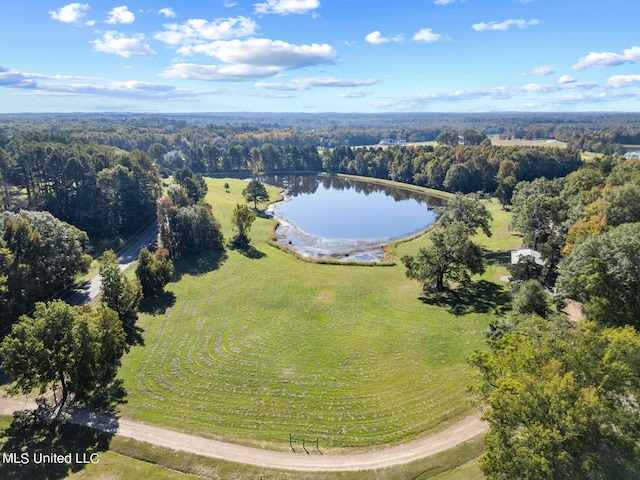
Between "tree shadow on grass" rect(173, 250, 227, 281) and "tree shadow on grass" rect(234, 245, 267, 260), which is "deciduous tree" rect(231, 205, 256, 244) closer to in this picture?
"tree shadow on grass" rect(234, 245, 267, 260)

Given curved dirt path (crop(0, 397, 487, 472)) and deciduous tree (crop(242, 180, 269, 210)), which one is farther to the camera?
deciduous tree (crop(242, 180, 269, 210))

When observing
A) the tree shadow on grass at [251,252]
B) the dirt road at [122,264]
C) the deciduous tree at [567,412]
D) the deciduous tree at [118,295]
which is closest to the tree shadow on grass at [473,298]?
the deciduous tree at [567,412]

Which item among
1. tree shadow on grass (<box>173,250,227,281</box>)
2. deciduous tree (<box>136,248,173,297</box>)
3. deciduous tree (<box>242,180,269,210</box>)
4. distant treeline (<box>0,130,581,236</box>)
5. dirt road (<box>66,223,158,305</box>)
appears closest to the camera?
dirt road (<box>66,223,158,305</box>)

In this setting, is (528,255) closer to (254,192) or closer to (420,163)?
(254,192)

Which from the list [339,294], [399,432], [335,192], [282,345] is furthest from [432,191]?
[399,432]

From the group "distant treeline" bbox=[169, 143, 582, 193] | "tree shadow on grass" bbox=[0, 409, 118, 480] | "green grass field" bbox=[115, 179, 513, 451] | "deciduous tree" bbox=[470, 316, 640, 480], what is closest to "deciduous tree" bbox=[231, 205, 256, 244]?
"green grass field" bbox=[115, 179, 513, 451]

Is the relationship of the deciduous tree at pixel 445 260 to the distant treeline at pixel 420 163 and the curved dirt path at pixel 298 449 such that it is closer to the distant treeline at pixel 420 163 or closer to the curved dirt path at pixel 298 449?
the curved dirt path at pixel 298 449

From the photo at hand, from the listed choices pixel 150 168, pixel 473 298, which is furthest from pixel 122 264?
pixel 150 168
